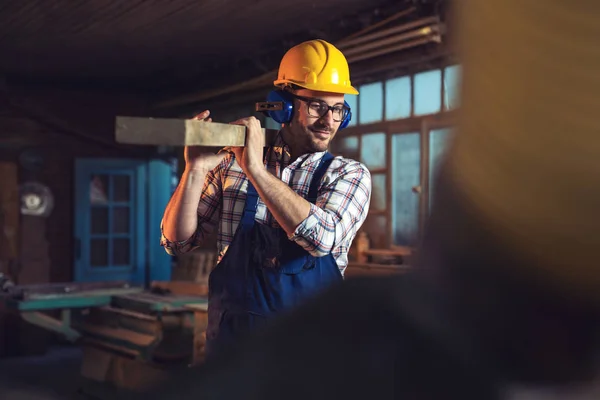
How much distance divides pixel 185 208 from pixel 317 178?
1.27 ft

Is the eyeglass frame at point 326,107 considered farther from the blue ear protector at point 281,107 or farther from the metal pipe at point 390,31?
the metal pipe at point 390,31

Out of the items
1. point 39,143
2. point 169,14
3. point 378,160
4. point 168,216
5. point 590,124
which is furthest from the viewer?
point 39,143

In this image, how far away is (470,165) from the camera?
38 centimetres

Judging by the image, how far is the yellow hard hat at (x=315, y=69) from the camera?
2309mm

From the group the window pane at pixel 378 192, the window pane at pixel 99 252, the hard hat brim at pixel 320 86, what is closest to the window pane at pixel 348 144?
the window pane at pixel 378 192

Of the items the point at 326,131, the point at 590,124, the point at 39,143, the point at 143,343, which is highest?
the point at 39,143

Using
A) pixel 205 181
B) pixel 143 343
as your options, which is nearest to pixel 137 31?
pixel 143 343

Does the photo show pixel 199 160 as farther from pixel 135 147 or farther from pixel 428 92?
→ pixel 135 147

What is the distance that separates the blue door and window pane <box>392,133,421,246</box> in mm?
4392

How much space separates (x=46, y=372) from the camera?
7.18 meters

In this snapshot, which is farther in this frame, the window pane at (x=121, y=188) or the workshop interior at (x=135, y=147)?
the window pane at (x=121, y=188)

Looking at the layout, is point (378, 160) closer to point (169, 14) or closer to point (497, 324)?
point (169, 14)

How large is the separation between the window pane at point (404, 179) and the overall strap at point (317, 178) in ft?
10.7

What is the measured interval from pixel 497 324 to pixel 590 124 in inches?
4.3
